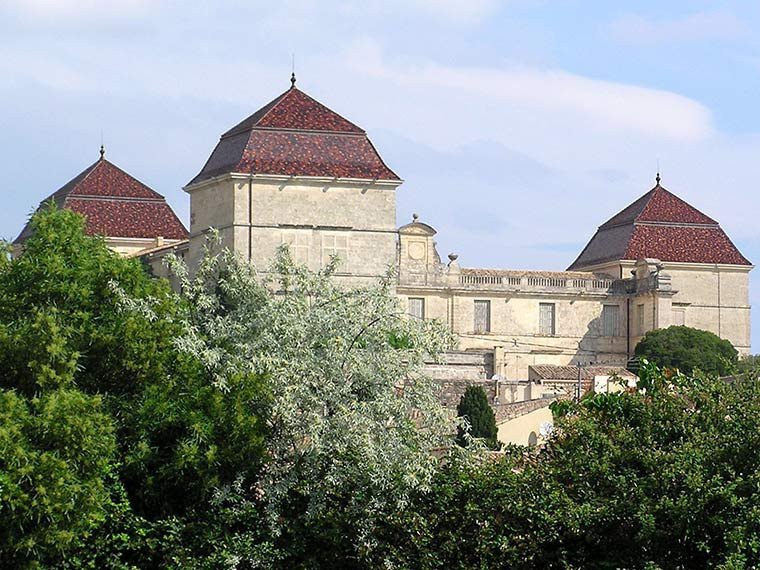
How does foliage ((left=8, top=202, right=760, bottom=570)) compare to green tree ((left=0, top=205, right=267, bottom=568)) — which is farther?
green tree ((left=0, top=205, right=267, bottom=568))

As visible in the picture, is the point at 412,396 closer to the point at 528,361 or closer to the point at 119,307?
the point at 119,307

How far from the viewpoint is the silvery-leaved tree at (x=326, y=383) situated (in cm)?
2448

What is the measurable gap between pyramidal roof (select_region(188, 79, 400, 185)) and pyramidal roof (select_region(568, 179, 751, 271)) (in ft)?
50.4

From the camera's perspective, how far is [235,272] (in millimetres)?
25969

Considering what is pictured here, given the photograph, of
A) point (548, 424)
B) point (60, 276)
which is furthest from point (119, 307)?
point (548, 424)

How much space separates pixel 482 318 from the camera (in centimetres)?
7300

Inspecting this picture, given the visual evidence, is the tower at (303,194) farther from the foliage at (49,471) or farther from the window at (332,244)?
the foliage at (49,471)

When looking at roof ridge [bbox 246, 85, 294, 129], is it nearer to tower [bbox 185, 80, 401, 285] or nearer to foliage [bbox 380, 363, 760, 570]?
tower [bbox 185, 80, 401, 285]

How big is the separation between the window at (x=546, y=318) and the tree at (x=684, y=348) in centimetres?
373

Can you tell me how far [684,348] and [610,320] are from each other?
6203 millimetres

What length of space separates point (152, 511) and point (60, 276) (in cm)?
317

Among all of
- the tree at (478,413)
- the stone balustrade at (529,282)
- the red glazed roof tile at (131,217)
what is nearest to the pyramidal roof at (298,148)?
the stone balustrade at (529,282)

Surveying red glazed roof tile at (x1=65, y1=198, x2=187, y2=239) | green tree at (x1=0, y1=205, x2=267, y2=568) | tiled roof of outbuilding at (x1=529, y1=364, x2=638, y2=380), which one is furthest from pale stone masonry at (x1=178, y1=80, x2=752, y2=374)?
green tree at (x1=0, y1=205, x2=267, y2=568)

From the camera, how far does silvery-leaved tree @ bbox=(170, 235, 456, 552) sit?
24.5m
